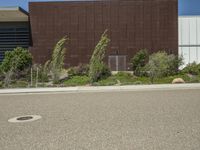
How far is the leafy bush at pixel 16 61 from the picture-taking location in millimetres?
35469

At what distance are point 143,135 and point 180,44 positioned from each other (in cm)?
4267

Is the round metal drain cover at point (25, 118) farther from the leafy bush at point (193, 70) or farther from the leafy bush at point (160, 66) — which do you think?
the leafy bush at point (193, 70)

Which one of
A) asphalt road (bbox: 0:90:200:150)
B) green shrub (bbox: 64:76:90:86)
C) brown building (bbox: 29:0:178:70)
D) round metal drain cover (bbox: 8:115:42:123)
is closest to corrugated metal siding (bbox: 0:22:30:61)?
brown building (bbox: 29:0:178:70)

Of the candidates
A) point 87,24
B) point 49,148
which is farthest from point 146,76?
point 49,148

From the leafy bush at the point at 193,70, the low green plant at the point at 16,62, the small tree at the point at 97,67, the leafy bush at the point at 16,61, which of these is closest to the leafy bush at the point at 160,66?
the leafy bush at the point at 193,70

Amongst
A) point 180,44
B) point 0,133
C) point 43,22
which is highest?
point 43,22

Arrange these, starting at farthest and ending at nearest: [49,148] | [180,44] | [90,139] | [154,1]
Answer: [180,44], [154,1], [90,139], [49,148]

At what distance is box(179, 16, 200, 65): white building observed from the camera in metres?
49.0

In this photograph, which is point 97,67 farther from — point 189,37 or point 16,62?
point 189,37

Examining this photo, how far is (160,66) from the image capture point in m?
31.7

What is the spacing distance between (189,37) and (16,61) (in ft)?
83.7

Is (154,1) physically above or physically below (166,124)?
above

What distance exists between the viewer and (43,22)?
46.4m

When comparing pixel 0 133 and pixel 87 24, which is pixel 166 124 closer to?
pixel 0 133
